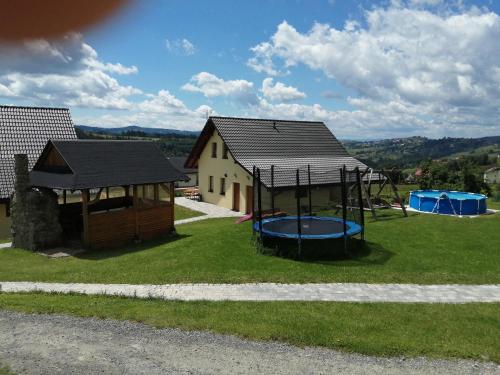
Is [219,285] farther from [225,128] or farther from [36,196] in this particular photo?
[225,128]

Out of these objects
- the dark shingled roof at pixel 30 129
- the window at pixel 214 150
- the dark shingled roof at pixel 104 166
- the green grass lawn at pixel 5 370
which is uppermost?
the dark shingled roof at pixel 30 129

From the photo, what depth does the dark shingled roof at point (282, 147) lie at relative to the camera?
29219 millimetres

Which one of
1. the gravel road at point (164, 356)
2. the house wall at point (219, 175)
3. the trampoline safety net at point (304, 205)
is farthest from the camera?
the house wall at point (219, 175)

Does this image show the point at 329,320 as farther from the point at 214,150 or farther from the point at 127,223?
the point at 214,150

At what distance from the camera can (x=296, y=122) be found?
116 feet

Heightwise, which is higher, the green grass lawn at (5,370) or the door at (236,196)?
the door at (236,196)

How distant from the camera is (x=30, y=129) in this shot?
28.5 meters

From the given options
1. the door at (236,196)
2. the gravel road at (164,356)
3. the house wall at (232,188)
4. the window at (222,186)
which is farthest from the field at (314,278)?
the window at (222,186)

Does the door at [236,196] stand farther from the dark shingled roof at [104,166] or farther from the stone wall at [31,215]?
the stone wall at [31,215]

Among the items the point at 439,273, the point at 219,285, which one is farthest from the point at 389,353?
the point at 439,273

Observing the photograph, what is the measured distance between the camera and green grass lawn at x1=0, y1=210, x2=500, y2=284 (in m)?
13.7

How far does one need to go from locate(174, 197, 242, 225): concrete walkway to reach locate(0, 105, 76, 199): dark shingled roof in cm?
929

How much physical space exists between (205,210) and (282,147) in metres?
7.35

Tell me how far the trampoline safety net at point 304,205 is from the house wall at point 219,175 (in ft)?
5.50
